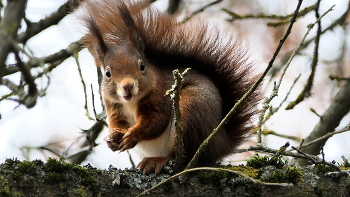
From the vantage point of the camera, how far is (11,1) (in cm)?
118

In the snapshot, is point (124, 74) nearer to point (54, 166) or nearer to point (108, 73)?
point (108, 73)

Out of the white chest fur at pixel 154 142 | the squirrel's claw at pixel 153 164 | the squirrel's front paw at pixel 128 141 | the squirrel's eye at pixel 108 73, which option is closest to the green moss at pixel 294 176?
the squirrel's claw at pixel 153 164

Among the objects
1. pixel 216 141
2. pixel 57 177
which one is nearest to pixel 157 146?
pixel 216 141

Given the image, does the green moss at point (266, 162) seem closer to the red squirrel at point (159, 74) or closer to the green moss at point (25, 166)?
the red squirrel at point (159, 74)

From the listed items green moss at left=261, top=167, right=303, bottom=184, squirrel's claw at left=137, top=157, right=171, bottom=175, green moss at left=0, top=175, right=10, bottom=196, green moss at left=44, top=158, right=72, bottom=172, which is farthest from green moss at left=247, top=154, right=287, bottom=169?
green moss at left=0, top=175, right=10, bottom=196

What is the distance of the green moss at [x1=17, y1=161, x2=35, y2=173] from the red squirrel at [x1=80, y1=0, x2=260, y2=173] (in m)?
0.73

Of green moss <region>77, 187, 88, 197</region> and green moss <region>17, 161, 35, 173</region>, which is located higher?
green moss <region>17, 161, 35, 173</region>

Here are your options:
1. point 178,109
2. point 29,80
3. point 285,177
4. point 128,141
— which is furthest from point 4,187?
point 285,177

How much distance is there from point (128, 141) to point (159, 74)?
0.64m

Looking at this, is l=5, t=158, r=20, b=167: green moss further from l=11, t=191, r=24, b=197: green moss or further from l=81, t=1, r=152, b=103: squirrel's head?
l=81, t=1, r=152, b=103: squirrel's head

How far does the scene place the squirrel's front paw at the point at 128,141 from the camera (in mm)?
2588

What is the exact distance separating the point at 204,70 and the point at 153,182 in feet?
3.58

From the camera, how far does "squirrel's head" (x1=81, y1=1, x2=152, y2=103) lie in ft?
9.31

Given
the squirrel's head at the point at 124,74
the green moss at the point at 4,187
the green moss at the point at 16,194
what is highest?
the squirrel's head at the point at 124,74
